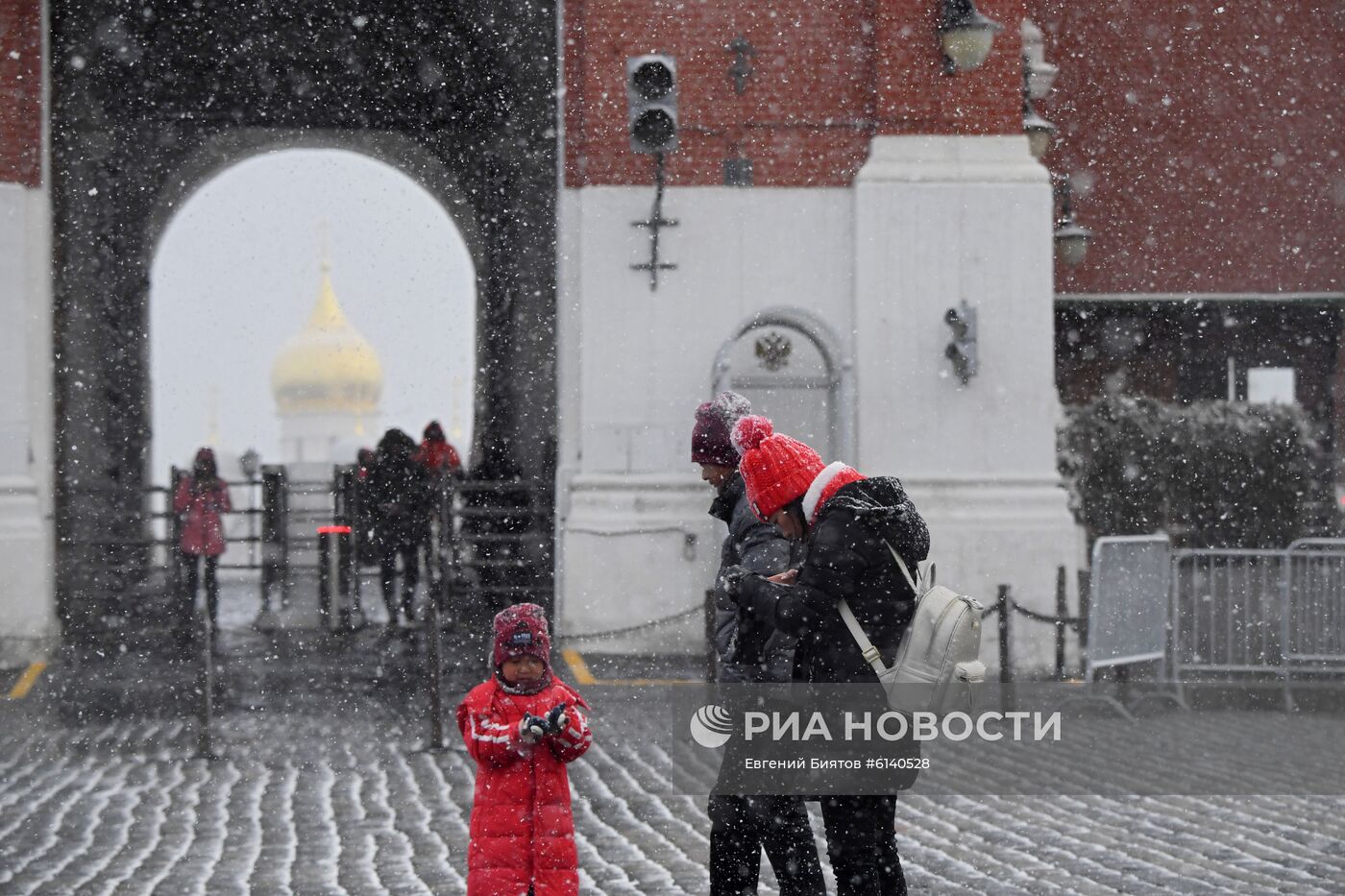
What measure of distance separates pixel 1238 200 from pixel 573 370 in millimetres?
8857

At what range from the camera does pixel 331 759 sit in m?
10.8

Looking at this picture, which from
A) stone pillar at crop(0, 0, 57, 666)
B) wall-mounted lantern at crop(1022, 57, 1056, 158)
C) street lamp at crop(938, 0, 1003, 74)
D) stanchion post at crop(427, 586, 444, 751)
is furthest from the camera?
wall-mounted lantern at crop(1022, 57, 1056, 158)

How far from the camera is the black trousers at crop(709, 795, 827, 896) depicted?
19.3 feet

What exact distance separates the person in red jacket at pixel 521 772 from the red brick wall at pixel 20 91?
38.4 ft

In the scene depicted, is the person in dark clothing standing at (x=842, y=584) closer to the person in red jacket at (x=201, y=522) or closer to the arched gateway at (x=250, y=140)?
the arched gateway at (x=250, y=140)

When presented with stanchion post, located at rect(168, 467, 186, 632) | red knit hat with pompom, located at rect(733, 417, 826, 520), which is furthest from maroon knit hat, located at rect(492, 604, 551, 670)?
stanchion post, located at rect(168, 467, 186, 632)

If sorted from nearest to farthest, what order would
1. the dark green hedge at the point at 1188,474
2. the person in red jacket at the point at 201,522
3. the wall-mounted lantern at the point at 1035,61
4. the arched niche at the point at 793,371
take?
the arched niche at the point at 793,371 → the wall-mounted lantern at the point at 1035,61 → the dark green hedge at the point at 1188,474 → the person in red jacket at the point at 201,522

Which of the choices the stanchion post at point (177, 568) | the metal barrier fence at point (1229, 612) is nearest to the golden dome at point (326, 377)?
the stanchion post at point (177, 568)

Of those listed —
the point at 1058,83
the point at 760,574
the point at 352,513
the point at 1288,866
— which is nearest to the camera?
the point at 760,574

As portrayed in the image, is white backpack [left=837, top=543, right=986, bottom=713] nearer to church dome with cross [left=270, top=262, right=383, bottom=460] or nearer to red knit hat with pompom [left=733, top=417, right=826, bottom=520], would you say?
red knit hat with pompom [left=733, top=417, right=826, bottom=520]

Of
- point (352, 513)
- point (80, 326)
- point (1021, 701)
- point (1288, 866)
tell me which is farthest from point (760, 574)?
point (80, 326)

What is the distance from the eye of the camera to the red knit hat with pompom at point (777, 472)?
18.2 ft

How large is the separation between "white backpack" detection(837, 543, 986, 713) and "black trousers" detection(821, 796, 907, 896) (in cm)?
38

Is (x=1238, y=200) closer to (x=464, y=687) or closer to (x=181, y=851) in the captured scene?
(x=464, y=687)
